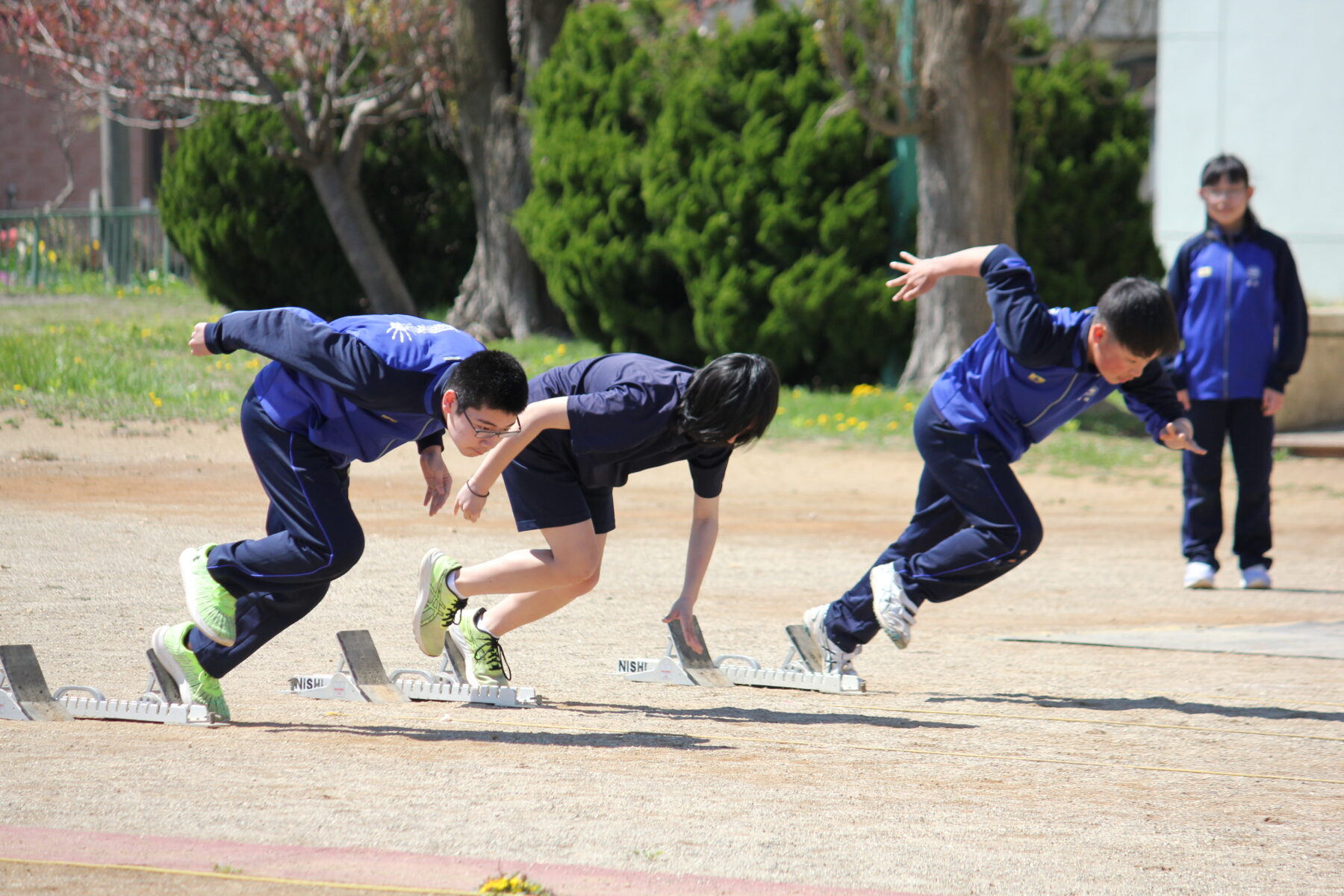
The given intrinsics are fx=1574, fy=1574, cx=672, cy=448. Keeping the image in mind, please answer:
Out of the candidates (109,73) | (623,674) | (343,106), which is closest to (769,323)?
(343,106)

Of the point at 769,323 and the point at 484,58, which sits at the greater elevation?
the point at 484,58

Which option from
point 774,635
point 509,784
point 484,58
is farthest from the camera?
point 484,58

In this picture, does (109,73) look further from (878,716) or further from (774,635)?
(878,716)

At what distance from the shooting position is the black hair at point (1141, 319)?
15.0ft

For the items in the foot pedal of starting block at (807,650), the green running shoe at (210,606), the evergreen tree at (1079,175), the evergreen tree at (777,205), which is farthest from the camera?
the evergreen tree at (1079,175)

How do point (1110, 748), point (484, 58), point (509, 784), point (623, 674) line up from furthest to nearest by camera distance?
point (484, 58)
point (623, 674)
point (1110, 748)
point (509, 784)

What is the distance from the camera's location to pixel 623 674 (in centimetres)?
513

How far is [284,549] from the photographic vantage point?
164 inches

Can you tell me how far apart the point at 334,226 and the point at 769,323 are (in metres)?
5.48

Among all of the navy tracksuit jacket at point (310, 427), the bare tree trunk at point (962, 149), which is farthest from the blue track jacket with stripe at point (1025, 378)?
the bare tree trunk at point (962, 149)

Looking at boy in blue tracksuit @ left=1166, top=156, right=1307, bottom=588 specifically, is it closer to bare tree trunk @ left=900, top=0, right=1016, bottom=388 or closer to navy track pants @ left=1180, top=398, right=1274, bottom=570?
navy track pants @ left=1180, top=398, right=1274, bottom=570

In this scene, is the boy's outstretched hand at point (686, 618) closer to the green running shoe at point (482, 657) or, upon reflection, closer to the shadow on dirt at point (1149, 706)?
the green running shoe at point (482, 657)

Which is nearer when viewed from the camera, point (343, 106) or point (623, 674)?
point (623, 674)

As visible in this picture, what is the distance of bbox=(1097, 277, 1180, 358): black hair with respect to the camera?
4.56m
